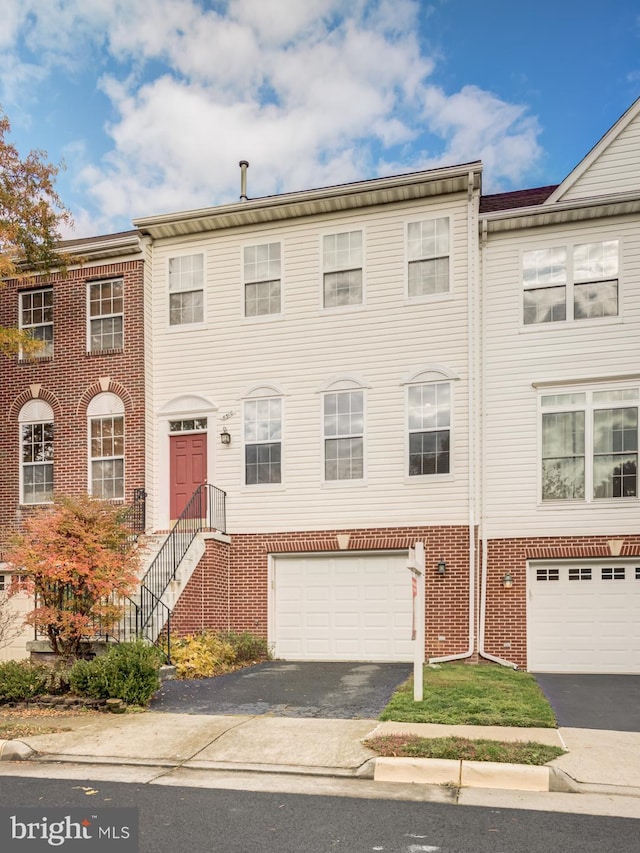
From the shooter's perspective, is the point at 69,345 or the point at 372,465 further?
the point at 69,345

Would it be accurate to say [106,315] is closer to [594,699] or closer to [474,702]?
[474,702]

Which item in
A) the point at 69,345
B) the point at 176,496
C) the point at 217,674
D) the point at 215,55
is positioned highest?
the point at 215,55

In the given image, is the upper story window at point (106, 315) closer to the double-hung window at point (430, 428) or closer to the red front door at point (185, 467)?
the red front door at point (185, 467)

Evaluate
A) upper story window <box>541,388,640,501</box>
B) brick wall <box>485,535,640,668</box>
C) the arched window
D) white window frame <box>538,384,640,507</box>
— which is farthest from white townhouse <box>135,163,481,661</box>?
upper story window <box>541,388,640,501</box>

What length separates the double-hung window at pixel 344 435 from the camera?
1535 cm

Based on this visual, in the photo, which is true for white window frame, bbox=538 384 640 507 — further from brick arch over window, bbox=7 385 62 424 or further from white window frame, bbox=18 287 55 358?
white window frame, bbox=18 287 55 358

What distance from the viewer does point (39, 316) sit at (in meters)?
17.8

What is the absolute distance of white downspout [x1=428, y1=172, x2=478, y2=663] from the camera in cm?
1416

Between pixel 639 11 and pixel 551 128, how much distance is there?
809 centimetres

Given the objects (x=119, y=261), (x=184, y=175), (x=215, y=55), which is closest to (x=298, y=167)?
(x=184, y=175)

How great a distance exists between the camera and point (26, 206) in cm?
1591

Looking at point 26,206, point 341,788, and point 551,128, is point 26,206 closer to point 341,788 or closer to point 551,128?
point 341,788

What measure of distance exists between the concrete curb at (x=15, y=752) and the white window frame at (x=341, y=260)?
9.98 meters

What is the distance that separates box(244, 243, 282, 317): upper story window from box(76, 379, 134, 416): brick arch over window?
309 cm
